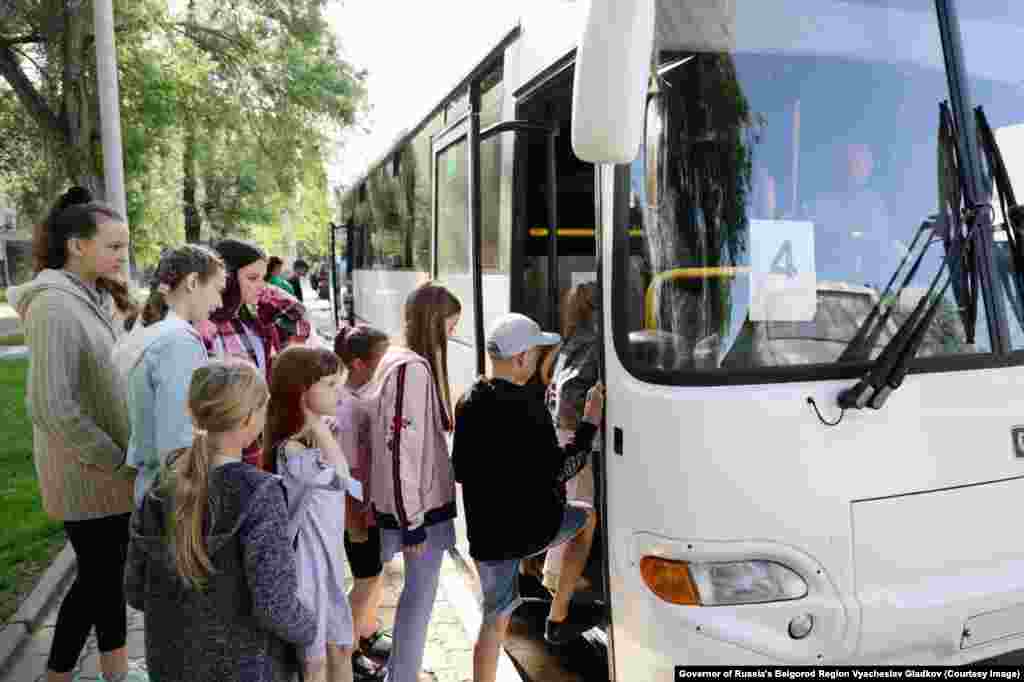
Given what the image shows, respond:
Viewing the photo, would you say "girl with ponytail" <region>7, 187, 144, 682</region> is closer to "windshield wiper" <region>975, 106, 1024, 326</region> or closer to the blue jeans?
the blue jeans

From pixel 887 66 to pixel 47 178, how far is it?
16703 mm

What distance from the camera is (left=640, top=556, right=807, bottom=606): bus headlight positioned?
2590mm

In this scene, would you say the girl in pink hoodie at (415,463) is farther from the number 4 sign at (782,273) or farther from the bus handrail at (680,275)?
the number 4 sign at (782,273)

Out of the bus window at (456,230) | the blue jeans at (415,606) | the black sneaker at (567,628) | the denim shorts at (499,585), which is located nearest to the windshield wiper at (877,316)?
the denim shorts at (499,585)

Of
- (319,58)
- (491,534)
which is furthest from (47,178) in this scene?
(491,534)

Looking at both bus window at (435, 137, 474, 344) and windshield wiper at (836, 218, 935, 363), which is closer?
A: windshield wiper at (836, 218, 935, 363)

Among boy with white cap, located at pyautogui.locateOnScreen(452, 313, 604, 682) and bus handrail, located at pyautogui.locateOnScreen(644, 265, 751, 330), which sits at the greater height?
bus handrail, located at pyautogui.locateOnScreen(644, 265, 751, 330)

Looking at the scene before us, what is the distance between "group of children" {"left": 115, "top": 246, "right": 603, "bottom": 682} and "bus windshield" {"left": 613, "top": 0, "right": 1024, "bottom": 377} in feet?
1.78

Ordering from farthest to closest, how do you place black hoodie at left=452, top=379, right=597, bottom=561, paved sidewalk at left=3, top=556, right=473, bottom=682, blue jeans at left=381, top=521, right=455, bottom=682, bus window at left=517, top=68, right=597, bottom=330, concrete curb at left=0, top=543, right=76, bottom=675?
1. bus window at left=517, top=68, right=597, bottom=330
2. concrete curb at left=0, top=543, right=76, bottom=675
3. paved sidewalk at left=3, top=556, right=473, bottom=682
4. blue jeans at left=381, top=521, right=455, bottom=682
5. black hoodie at left=452, top=379, right=597, bottom=561

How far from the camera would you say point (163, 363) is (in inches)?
115

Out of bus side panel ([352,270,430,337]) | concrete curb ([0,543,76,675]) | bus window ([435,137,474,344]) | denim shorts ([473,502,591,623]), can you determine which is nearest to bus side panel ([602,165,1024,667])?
denim shorts ([473,502,591,623])
